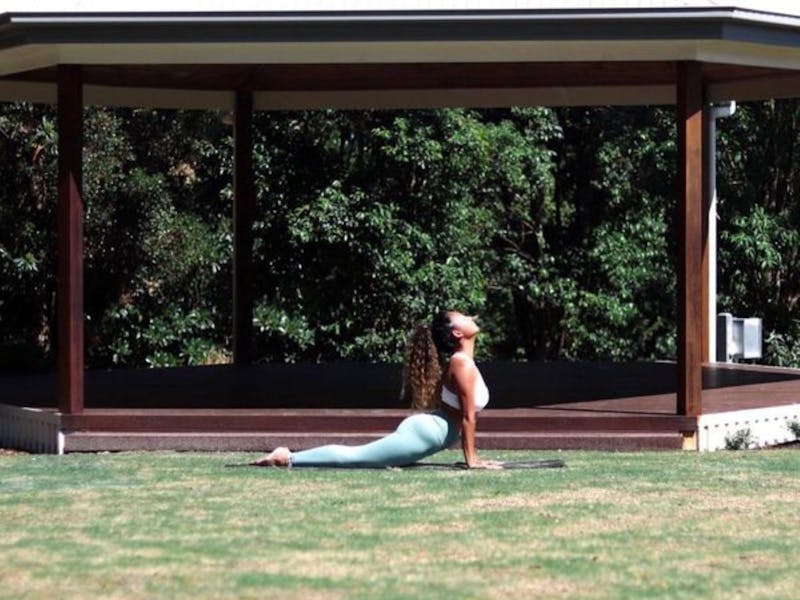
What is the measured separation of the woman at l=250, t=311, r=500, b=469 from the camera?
10.4 metres

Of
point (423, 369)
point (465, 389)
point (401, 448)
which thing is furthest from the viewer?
point (401, 448)

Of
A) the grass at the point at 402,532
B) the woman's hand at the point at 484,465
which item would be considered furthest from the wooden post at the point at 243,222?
the woman's hand at the point at 484,465

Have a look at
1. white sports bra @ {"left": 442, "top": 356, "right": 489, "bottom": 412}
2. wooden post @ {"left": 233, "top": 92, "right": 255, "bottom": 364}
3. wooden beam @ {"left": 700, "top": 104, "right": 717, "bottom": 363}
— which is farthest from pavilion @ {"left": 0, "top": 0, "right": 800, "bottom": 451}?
wooden post @ {"left": 233, "top": 92, "right": 255, "bottom": 364}

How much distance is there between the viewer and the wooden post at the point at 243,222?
17.6m

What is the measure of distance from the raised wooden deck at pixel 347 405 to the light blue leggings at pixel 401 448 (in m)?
1.34

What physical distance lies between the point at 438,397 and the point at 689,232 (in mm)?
2575

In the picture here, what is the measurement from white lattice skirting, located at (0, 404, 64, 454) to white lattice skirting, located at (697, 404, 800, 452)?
14.8 feet

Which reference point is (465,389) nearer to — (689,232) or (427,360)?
(427,360)

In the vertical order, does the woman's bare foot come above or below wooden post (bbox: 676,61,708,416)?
below

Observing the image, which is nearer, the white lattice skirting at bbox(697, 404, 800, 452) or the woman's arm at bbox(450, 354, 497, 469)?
the woman's arm at bbox(450, 354, 497, 469)

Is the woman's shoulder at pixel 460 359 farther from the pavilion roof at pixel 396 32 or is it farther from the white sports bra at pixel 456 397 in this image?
the pavilion roof at pixel 396 32

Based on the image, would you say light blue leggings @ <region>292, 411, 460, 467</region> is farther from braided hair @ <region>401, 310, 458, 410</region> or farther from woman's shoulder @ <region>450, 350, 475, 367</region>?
woman's shoulder @ <region>450, 350, 475, 367</region>

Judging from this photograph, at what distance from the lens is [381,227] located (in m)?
20.8

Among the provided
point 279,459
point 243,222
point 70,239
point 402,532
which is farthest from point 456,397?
point 243,222
